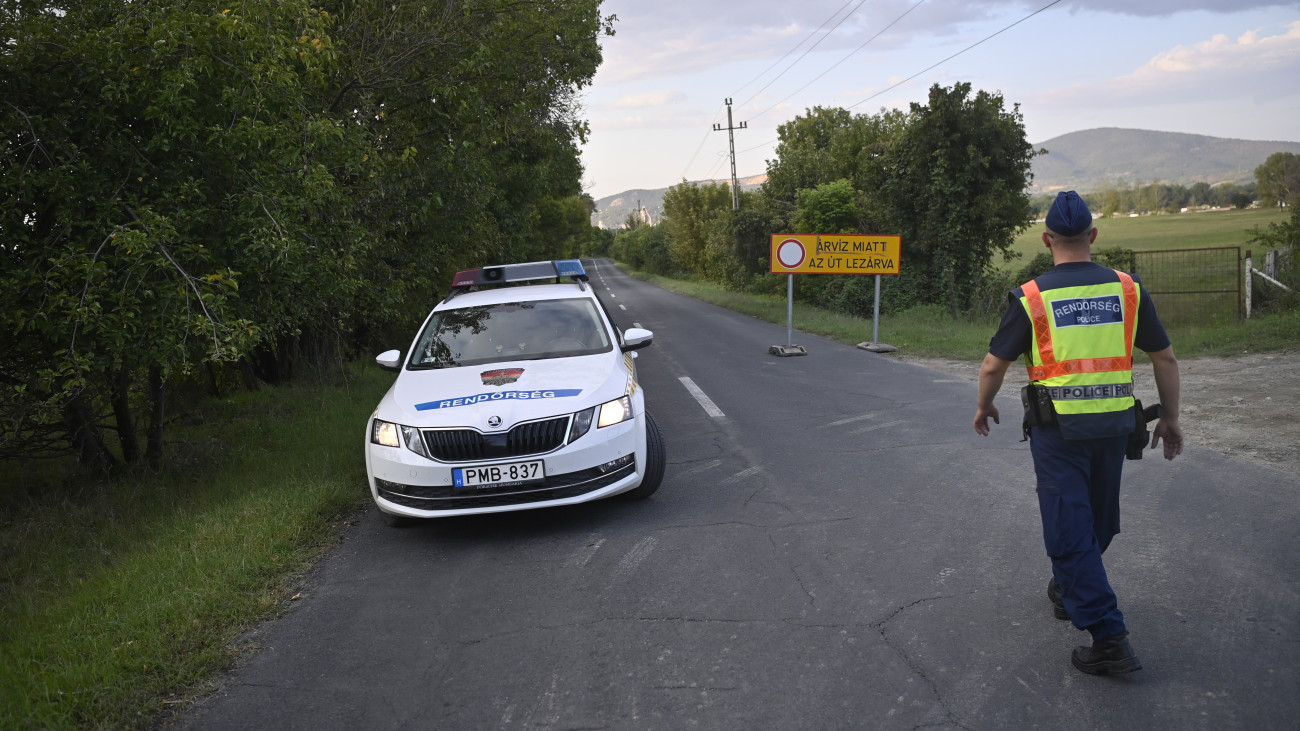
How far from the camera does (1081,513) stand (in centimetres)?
351

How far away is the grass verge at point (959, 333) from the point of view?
12.8 metres

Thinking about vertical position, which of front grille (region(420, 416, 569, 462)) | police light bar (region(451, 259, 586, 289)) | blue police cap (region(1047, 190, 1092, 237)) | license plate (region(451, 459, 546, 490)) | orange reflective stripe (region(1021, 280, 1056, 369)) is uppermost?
blue police cap (region(1047, 190, 1092, 237))

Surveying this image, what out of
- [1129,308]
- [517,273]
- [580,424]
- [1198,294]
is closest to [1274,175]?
[1198,294]

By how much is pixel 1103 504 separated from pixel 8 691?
457cm

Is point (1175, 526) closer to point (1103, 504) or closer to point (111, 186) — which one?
point (1103, 504)

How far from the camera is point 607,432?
579 centimetres

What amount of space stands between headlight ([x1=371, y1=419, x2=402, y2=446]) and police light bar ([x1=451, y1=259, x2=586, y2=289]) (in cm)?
293

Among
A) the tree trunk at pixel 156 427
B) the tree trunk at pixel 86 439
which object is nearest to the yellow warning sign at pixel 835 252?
the tree trunk at pixel 156 427

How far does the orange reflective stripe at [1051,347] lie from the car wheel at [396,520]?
4006 mm

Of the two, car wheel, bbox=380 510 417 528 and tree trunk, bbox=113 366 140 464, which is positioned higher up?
tree trunk, bbox=113 366 140 464

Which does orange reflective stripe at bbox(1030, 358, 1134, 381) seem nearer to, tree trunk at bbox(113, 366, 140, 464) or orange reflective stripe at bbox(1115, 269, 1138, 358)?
orange reflective stripe at bbox(1115, 269, 1138, 358)

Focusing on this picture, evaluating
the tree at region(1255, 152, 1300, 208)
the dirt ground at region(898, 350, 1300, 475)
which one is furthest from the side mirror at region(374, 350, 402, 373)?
the tree at region(1255, 152, 1300, 208)

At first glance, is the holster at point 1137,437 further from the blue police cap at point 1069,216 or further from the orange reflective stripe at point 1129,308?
the blue police cap at point 1069,216

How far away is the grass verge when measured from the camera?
12.8 metres
